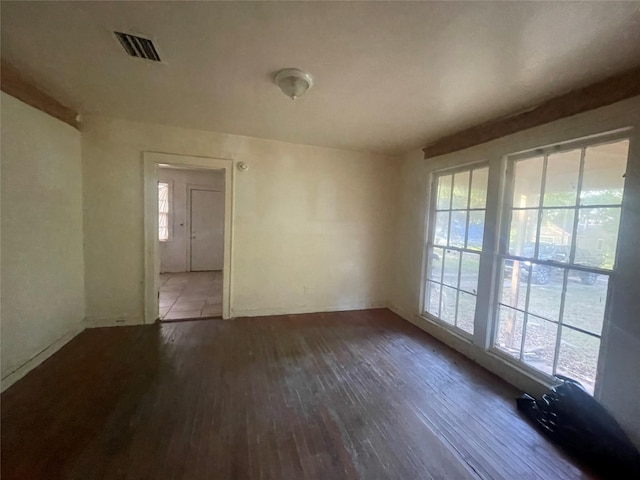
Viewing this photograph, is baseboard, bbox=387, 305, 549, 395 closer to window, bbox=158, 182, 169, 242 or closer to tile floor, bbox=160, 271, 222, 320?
tile floor, bbox=160, 271, 222, 320

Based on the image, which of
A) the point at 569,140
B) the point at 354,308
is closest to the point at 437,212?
the point at 569,140

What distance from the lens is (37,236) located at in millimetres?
2457

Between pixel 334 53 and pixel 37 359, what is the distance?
3495 millimetres

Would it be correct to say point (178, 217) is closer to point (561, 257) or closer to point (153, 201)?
point (153, 201)

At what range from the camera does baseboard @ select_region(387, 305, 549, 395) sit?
91.5 inches

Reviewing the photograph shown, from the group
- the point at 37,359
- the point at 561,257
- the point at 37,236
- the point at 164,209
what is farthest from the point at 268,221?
the point at 164,209

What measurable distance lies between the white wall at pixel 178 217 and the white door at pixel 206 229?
0.60 ft

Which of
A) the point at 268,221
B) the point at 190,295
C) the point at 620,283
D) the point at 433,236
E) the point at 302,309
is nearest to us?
the point at 620,283

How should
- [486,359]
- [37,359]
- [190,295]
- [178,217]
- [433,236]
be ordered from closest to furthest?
[37,359] → [486,359] → [433,236] → [190,295] → [178,217]

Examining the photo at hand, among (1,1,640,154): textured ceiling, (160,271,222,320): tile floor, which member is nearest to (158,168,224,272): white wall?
(160,271,222,320): tile floor

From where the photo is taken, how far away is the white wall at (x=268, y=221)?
129 inches

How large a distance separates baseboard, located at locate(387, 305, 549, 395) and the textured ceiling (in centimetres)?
229

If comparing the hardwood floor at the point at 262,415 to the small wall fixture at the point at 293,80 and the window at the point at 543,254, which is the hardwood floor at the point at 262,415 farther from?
the small wall fixture at the point at 293,80

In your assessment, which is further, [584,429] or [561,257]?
[561,257]
